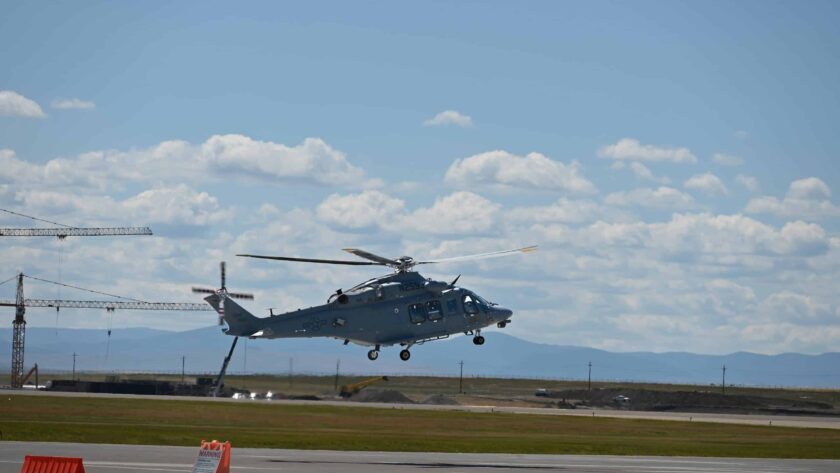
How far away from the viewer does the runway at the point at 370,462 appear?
60.2 metres

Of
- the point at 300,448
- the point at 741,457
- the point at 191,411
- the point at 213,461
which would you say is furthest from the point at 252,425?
the point at 213,461

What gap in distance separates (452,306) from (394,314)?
3.70 m

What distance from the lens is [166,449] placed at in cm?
7119

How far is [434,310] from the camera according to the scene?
7738 cm

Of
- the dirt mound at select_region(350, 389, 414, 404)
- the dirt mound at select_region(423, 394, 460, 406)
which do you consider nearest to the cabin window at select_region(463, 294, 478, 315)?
the dirt mound at select_region(350, 389, 414, 404)

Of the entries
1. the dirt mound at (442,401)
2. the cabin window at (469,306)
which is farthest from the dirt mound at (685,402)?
the cabin window at (469,306)

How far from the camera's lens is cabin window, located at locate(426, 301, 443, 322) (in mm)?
77188

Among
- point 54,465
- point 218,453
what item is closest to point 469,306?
point 218,453

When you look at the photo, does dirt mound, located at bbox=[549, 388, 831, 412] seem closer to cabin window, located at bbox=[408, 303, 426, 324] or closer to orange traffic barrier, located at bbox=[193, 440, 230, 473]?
cabin window, located at bbox=[408, 303, 426, 324]

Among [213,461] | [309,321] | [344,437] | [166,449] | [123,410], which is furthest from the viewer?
[123,410]

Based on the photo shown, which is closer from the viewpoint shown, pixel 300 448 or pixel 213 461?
pixel 213 461

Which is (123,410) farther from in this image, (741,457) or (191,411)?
(741,457)

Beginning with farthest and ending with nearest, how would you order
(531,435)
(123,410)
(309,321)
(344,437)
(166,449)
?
(123,410)
(531,435)
(344,437)
(309,321)
(166,449)

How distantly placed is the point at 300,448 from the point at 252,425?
29.7 meters
